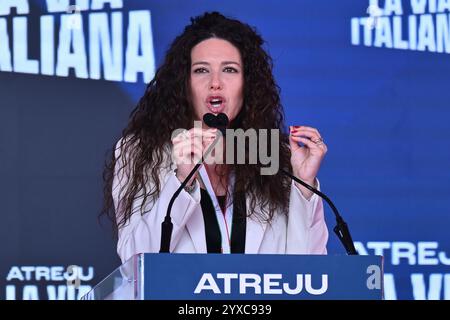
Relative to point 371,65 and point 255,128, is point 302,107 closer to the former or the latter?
point 371,65

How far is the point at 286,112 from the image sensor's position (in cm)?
360

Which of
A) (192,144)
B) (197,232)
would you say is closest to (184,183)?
(192,144)

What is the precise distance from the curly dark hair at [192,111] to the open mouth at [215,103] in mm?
108

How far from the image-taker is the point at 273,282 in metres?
1.90

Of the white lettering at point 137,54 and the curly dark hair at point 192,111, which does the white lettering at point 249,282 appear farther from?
the white lettering at point 137,54

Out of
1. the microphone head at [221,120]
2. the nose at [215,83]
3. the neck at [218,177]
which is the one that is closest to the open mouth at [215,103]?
the nose at [215,83]

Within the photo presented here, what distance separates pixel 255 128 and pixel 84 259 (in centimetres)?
92

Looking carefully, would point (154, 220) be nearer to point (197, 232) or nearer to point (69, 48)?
point (197, 232)

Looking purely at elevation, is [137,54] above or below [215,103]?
above

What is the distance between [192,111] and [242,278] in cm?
112

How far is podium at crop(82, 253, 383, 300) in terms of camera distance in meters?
1.85

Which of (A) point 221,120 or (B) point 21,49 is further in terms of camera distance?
(B) point 21,49

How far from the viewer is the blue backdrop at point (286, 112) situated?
11.5 feet

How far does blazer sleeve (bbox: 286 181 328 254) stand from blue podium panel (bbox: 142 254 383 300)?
2.21 feet
